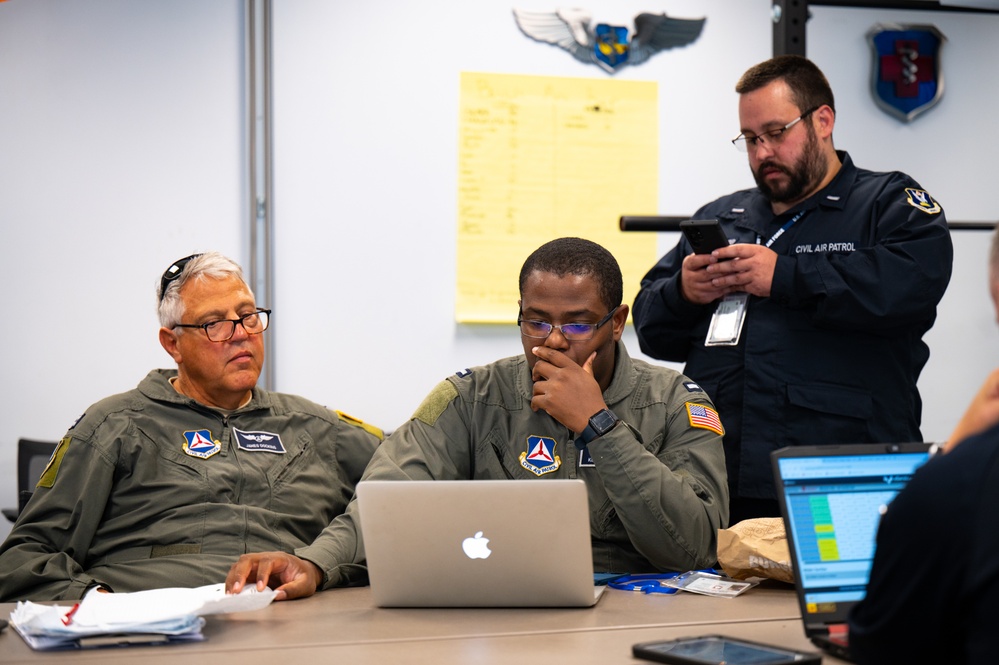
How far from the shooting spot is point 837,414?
2.56 metres

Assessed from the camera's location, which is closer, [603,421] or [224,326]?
[603,421]

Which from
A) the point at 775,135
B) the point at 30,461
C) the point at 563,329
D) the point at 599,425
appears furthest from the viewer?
the point at 30,461

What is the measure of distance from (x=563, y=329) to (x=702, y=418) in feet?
1.17

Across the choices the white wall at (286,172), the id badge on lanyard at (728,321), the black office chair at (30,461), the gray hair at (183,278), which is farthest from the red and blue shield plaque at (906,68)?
the black office chair at (30,461)

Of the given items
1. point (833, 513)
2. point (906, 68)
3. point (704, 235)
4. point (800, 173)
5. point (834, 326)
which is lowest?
point (833, 513)

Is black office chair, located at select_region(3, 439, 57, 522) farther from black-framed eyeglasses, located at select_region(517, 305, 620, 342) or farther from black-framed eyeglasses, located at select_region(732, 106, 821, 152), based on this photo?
black-framed eyeglasses, located at select_region(732, 106, 821, 152)

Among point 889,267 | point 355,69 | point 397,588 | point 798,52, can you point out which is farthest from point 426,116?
point 397,588

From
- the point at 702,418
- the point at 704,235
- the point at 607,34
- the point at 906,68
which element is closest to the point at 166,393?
the point at 702,418

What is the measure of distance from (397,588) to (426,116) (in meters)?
2.11

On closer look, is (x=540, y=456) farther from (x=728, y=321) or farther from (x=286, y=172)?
(x=286, y=172)

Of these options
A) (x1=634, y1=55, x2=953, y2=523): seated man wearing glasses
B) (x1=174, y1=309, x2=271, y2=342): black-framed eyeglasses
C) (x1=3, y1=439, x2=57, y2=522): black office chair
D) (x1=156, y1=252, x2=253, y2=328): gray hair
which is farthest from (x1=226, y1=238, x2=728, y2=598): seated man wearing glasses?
(x1=3, y1=439, x2=57, y2=522): black office chair

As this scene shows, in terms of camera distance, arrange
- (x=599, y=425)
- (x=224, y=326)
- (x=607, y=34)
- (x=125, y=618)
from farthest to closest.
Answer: (x=607, y=34) < (x=224, y=326) < (x=599, y=425) < (x=125, y=618)

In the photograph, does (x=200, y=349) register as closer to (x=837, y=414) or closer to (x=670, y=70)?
(x=837, y=414)

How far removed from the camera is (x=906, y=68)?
385 centimetres
